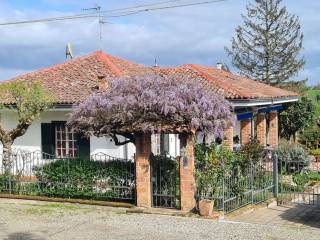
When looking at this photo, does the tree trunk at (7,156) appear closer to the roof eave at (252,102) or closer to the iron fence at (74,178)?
the iron fence at (74,178)

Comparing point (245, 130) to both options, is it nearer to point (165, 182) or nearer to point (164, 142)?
point (164, 142)

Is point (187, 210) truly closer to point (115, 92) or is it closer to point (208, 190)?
point (208, 190)

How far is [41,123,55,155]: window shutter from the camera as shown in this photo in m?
19.4

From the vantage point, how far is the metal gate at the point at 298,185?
14.4 m

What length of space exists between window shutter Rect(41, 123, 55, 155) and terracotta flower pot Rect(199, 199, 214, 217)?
904 centimetres

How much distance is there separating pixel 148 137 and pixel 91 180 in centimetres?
207


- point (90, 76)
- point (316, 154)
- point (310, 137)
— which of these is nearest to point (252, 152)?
point (90, 76)

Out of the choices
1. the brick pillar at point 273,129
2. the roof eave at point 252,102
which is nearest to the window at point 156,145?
the roof eave at point 252,102

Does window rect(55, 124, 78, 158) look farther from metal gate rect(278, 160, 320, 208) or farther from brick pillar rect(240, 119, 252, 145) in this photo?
brick pillar rect(240, 119, 252, 145)

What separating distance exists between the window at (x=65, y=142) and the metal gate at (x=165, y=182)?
709 cm

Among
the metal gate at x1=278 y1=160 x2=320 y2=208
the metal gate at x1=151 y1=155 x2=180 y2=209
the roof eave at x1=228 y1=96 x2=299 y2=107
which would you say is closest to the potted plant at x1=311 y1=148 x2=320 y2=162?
the roof eave at x1=228 y1=96 x2=299 y2=107

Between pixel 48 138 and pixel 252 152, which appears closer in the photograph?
pixel 252 152

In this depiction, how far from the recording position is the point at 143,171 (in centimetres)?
1248

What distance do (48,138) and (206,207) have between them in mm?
9319
